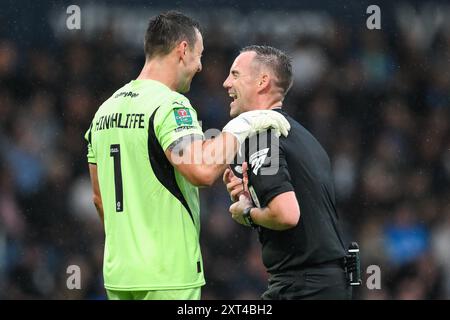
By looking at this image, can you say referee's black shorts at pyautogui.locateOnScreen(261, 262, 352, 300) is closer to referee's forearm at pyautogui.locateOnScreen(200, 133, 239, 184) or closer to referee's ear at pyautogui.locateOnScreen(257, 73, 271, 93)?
referee's forearm at pyautogui.locateOnScreen(200, 133, 239, 184)

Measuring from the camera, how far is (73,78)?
25.5 ft

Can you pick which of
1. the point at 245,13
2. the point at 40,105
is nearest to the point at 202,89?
the point at 245,13

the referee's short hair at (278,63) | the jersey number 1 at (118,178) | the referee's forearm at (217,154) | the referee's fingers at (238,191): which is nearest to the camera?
Answer: the referee's forearm at (217,154)

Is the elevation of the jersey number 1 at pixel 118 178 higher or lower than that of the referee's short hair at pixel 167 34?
lower

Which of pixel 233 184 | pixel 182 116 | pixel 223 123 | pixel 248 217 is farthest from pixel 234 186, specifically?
pixel 223 123

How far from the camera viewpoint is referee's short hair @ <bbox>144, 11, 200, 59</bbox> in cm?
384

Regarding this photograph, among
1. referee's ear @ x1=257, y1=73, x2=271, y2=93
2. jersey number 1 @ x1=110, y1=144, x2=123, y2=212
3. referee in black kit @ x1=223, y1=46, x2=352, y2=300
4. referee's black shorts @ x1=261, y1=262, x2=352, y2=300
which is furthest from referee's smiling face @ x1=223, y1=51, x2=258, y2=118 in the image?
referee's black shorts @ x1=261, y1=262, x2=352, y2=300

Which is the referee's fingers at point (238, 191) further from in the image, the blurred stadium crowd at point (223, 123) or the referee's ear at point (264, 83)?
the blurred stadium crowd at point (223, 123)

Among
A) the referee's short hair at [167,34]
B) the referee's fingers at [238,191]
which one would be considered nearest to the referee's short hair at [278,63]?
the referee's short hair at [167,34]

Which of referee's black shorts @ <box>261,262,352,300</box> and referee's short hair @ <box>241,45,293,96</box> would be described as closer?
referee's black shorts @ <box>261,262,352,300</box>

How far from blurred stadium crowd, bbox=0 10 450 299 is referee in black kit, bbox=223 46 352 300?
11.1ft

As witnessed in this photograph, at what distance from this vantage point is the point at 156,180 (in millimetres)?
3574

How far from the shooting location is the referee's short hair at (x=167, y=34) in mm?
3842

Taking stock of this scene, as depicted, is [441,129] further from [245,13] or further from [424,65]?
[245,13]
